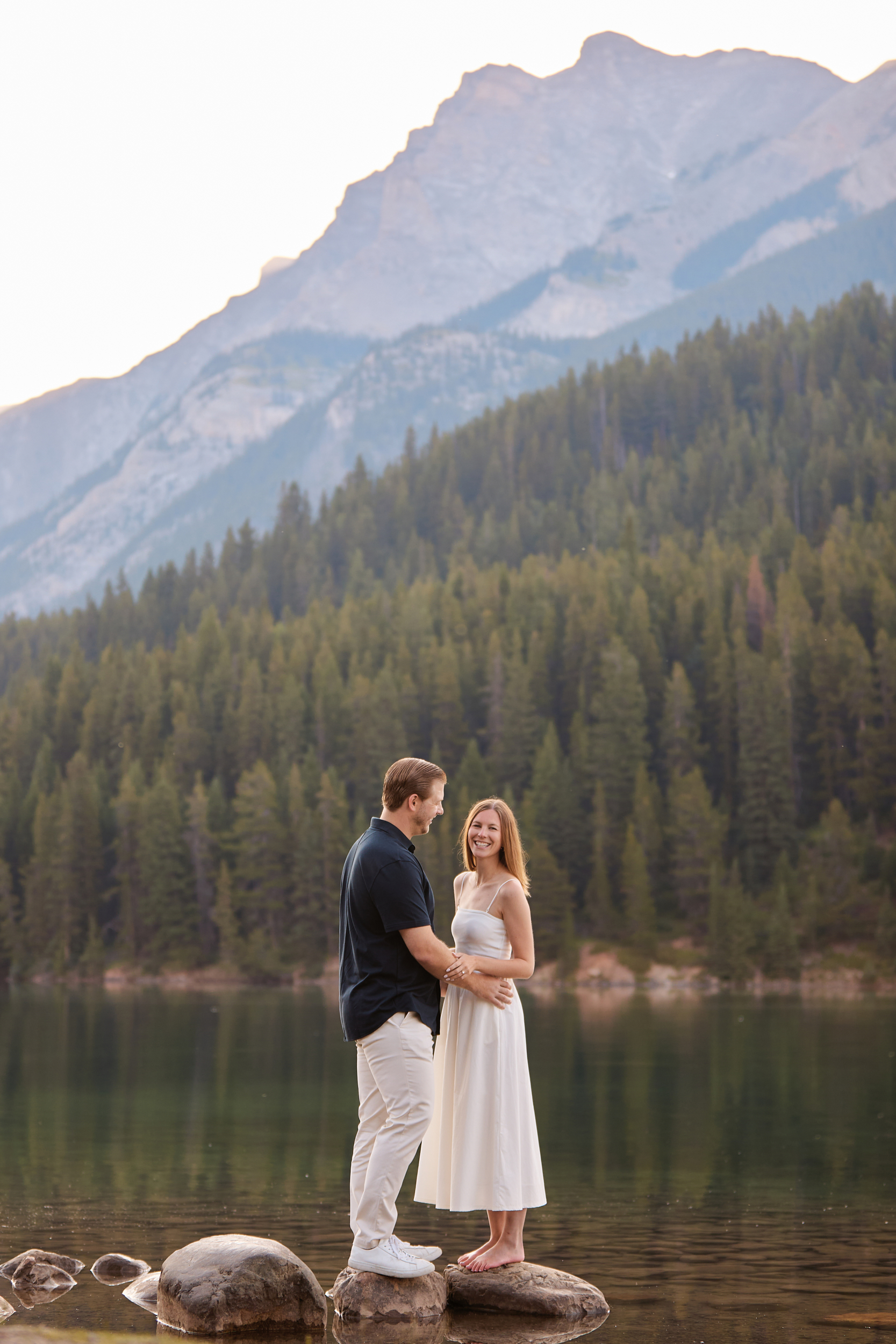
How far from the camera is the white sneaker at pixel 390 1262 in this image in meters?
12.0

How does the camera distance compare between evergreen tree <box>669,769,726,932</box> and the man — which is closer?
the man

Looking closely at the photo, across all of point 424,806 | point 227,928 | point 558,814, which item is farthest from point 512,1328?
point 227,928

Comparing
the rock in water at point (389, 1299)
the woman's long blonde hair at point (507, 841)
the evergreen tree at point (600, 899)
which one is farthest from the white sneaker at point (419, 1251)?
the evergreen tree at point (600, 899)

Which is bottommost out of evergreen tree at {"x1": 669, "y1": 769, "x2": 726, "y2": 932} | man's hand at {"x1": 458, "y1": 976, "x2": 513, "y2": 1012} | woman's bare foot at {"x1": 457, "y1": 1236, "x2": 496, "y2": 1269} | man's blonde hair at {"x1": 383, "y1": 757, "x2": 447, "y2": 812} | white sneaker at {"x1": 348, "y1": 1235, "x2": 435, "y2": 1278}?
evergreen tree at {"x1": 669, "y1": 769, "x2": 726, "y2": 932}

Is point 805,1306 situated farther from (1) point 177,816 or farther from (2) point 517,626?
(2) point 517,626

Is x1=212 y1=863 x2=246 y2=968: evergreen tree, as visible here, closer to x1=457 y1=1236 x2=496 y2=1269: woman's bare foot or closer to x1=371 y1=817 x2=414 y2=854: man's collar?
x1=457 y1=1236 x2=496 y2=1269: woman's bare foot

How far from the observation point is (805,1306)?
12781 mm

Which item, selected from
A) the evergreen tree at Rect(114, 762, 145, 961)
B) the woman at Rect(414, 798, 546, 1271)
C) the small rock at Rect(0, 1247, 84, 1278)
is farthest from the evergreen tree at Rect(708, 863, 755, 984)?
the woman at Rect(414, 798, 546, 1271)

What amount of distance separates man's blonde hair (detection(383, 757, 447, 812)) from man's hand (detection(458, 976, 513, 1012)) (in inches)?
57.4

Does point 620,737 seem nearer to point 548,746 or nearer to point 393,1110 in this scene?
point 548,746

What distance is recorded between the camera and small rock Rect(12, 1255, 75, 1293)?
13.8m

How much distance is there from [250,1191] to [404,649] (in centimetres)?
9866

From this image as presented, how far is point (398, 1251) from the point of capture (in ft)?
39.6

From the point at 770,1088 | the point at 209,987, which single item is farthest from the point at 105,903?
the point at 770,1088
